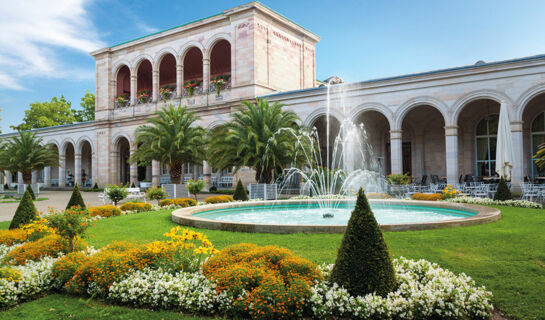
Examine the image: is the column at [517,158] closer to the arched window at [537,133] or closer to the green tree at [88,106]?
the arched window at [537,133]

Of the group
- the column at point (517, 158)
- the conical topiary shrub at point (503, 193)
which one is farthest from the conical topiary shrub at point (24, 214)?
A: the column at point (517, 158)

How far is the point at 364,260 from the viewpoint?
4602mm

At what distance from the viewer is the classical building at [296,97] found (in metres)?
19.7

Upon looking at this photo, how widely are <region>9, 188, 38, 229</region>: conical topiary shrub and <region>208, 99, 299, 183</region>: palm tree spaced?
971 centimetres

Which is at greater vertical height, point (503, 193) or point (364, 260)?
point (503, 193)

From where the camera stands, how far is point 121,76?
37.3 meters

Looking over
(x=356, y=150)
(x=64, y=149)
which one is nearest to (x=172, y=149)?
(x=356, y=150)

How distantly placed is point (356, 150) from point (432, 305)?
74.0 ft

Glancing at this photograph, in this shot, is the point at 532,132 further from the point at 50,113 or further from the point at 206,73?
the point at 50,113

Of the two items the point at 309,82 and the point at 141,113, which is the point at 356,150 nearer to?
the point at 309,82

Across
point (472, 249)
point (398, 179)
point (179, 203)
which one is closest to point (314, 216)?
Answer: point (472, 249)

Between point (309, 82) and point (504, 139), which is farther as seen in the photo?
point (309, 82)

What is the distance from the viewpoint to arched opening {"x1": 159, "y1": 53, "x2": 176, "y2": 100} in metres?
31.7

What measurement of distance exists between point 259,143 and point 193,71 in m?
20.4
